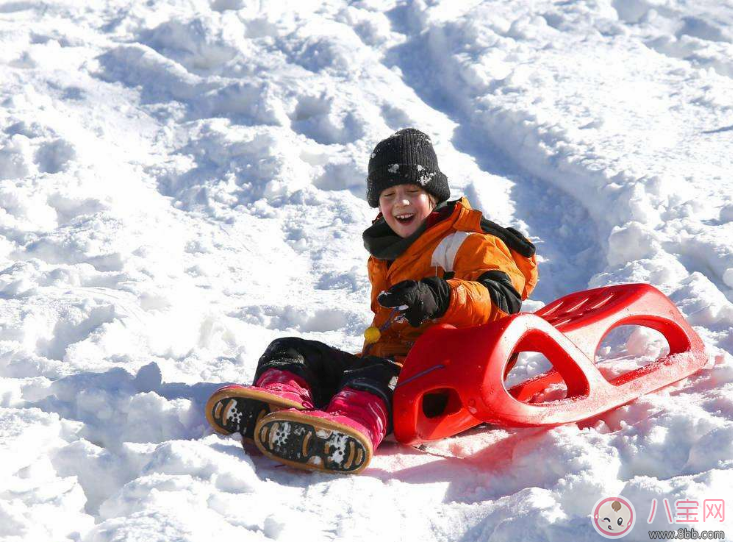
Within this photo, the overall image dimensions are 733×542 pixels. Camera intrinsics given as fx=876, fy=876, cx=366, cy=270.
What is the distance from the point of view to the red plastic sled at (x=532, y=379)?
8.09ft

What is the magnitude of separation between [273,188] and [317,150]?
1.39ft

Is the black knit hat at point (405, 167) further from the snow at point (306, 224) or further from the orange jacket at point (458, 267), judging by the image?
the snow at point (306, 224)

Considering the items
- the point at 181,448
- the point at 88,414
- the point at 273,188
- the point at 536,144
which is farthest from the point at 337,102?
the point at 181,448

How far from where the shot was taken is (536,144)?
16.4 feet

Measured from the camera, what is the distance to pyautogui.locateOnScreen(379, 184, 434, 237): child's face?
3.17 meters

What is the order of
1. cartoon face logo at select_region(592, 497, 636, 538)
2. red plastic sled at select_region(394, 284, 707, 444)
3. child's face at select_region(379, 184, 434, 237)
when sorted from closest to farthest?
cartoon face logo at select_region(592, 497, 636, 538), red plastic sled at select_region(394, 284, 707, 444), child's face at select_region(379, 184, 434, 237)

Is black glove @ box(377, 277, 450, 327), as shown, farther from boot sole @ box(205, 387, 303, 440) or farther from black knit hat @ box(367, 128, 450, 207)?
black knit hat @ box(367, 128, 450, 207)

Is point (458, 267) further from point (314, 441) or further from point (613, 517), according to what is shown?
point (613, 517)

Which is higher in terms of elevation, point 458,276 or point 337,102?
point 458,276

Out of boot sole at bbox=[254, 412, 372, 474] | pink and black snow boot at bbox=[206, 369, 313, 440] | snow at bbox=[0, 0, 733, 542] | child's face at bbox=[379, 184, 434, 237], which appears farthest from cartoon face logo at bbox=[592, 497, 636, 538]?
child's face at bbox=[379, 184, 434, 237]

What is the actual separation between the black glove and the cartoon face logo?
770 millimetres

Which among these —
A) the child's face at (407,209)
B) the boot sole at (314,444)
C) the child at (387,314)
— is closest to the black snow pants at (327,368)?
the child at (387,314)

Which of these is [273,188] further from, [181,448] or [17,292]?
[181,448]

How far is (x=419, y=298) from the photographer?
2543 mm
